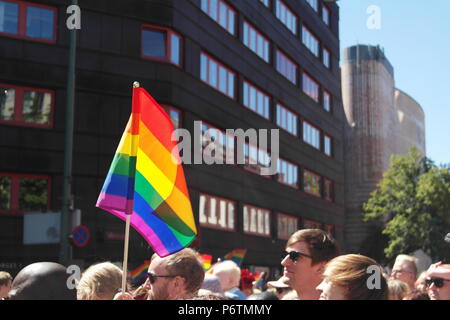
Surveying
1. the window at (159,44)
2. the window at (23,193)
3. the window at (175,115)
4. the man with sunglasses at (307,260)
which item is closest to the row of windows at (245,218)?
the window at (175,115)

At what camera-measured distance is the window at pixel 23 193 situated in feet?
70.2

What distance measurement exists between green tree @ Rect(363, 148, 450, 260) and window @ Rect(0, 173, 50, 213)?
101ft

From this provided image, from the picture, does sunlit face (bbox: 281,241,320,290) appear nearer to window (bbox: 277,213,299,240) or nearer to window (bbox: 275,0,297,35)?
window (bbox: 277,213,299,240)

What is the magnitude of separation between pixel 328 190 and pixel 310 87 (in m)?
6.61

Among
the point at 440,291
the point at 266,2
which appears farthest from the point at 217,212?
the point at 440,291

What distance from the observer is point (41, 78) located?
22.3 m

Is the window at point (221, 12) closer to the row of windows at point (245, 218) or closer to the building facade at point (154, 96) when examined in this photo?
the building facade at point (154, 96)

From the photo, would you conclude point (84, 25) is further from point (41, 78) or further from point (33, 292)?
point (33, 292)

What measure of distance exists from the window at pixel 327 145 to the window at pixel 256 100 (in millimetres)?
9695

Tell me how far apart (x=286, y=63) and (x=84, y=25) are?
15.7m

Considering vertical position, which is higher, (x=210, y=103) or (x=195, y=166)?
(x=210, y=103)

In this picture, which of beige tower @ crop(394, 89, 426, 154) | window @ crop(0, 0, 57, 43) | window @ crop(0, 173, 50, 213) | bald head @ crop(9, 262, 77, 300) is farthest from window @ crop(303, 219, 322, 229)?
beige tower @ crop(394, 89, 426, 154)

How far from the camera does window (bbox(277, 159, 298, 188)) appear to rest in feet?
115

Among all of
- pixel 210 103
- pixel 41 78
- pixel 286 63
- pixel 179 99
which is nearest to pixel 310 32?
pixel 286 63
